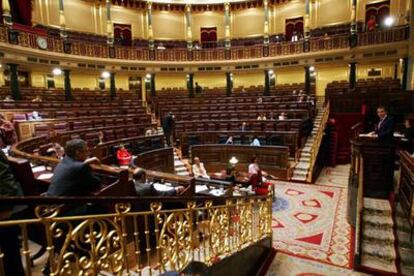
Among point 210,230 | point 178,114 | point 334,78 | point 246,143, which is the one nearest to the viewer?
point 210,230

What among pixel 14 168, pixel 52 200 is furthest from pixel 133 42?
pixel 52 200

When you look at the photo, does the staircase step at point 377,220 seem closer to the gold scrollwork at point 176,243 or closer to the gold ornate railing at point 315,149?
the gold scrollwork at point 176,243

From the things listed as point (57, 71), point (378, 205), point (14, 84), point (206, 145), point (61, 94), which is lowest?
point (378, 205)

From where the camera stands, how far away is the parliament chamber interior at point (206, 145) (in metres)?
1.83

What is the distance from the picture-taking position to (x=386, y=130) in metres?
4.39

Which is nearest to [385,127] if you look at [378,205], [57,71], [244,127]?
[378,205]

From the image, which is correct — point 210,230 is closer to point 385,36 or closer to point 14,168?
point 14,168

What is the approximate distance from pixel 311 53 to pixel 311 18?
4.82m

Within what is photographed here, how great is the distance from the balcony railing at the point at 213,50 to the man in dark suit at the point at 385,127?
9.74m

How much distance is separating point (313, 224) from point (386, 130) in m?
2.28

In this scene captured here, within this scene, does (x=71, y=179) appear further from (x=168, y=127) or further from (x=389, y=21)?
(x=389, y=21)

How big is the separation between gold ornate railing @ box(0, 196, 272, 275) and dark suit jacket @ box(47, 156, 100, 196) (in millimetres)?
177

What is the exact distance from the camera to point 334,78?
1572cm

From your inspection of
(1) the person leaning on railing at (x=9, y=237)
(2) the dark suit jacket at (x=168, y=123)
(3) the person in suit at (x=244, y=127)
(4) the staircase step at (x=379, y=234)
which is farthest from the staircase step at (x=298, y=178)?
(1) the person leaning on railing at (x=9, y=237)
